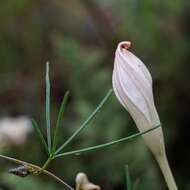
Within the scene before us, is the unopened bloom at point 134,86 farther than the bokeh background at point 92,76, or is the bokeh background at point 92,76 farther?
the bokeh background at point 92,76

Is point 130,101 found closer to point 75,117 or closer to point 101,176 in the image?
point 101,176

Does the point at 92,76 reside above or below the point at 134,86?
below

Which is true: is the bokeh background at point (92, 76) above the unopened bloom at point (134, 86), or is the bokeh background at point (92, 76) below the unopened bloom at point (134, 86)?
below

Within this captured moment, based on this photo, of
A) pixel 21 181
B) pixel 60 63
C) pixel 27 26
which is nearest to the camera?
pixel 21 181

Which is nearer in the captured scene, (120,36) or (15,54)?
(120,36)

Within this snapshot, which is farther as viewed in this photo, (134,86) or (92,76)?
(92,76)

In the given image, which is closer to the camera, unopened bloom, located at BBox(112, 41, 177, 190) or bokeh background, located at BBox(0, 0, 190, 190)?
unopened bloom, located at BBox(112, 41, 177, 190)

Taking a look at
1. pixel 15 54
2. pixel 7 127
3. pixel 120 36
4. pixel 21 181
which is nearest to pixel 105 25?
pixel 120 36

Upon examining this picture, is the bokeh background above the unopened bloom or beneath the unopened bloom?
→ beneath
